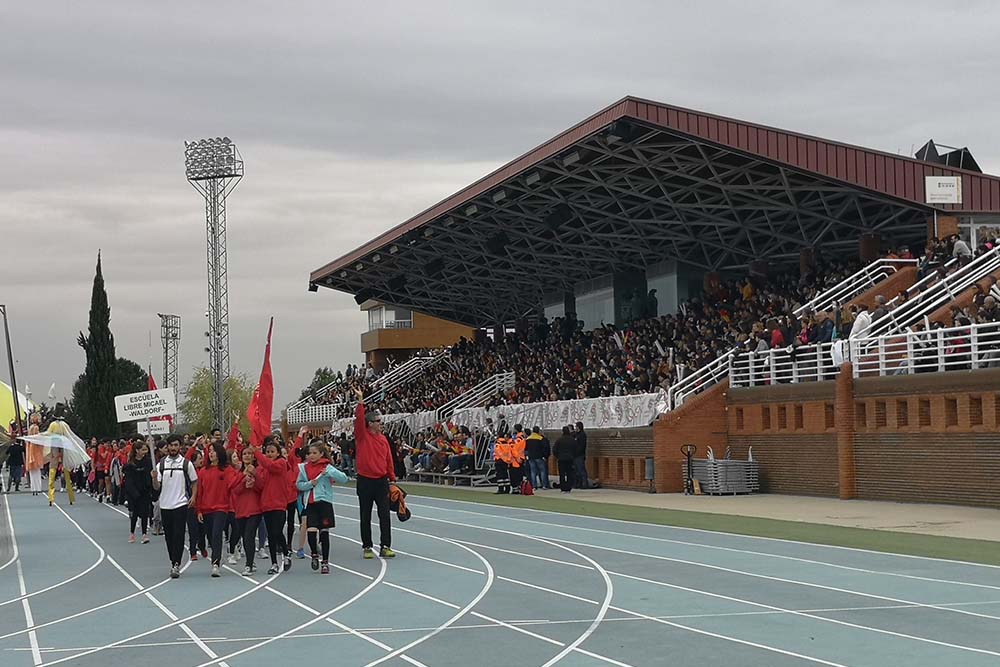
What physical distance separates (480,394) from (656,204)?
12.1m

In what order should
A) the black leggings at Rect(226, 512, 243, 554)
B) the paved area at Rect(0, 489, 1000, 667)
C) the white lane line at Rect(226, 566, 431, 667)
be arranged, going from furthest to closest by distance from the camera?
the black leggings at Rect(226, 512, 243, 554), the paved area at Rect(0, 489, 1000, 667), the white lane line at Rect(226, 566, 431, 667)

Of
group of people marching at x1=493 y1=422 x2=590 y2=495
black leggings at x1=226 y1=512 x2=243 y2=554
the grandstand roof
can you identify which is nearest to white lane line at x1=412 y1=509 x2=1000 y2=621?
black leggings at x1=226 y1=512 x2=243 y2=554

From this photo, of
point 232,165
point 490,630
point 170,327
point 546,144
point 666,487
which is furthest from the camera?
point 170,327

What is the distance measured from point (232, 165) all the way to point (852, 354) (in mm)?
46040

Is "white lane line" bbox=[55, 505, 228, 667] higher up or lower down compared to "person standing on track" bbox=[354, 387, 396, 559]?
lower down

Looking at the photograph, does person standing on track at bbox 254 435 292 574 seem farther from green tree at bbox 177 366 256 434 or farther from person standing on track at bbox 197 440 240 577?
green tree at bbox 177 366 256 434

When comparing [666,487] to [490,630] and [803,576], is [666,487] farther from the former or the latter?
[490,630]

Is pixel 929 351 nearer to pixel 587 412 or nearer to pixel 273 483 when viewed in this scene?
pixel 587 412

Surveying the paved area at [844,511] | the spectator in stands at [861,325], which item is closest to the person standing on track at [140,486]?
the paved area at [844,511]

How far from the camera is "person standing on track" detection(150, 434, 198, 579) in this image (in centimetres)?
1770

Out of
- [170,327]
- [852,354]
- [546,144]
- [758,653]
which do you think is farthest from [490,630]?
[170,327]

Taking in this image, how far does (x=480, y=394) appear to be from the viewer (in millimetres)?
54750

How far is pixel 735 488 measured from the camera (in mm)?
31781

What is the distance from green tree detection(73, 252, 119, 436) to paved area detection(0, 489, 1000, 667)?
153 feet
